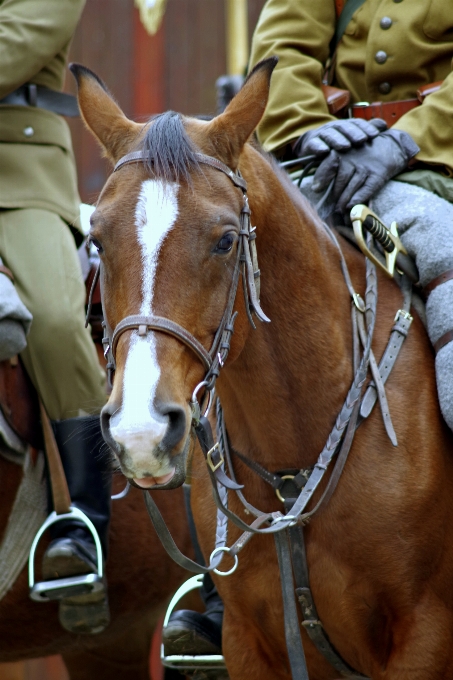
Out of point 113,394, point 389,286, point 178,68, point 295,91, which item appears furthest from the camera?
point 178,68

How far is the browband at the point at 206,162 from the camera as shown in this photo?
7.84 feet

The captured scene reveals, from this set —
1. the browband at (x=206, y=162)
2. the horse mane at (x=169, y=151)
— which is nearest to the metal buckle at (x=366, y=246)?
the browband at (x=206, y=162)

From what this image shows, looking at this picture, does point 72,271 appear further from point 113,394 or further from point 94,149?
point 94,149

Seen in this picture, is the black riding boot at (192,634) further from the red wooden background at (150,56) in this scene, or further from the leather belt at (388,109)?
the red wooden background at (150,56)

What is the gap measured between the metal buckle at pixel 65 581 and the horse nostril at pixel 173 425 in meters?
1.69

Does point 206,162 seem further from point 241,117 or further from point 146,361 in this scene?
point 146,361

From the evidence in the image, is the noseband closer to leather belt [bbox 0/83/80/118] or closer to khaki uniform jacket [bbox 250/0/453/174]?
khaki uniform jacket [bbox 250/0/453/174]

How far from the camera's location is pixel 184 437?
2178mm

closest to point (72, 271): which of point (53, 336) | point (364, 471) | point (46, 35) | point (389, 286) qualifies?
point (53, 336)

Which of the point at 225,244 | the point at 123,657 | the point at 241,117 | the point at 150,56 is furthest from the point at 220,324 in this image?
the point at 150,56

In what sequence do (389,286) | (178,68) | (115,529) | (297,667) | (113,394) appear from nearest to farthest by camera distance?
(113,394) < (297,667) < (389,286) < (115,529) < (178,68)

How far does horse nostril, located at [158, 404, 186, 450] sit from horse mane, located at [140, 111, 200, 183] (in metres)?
0.58

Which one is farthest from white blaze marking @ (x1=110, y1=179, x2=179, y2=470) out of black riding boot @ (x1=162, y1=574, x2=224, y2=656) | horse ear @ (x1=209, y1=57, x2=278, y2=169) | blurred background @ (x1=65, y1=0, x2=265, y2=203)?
blurred background @ (x1=65, y1=0, x2=265, y2=203)

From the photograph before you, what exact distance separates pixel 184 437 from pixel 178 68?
19.9 feet
